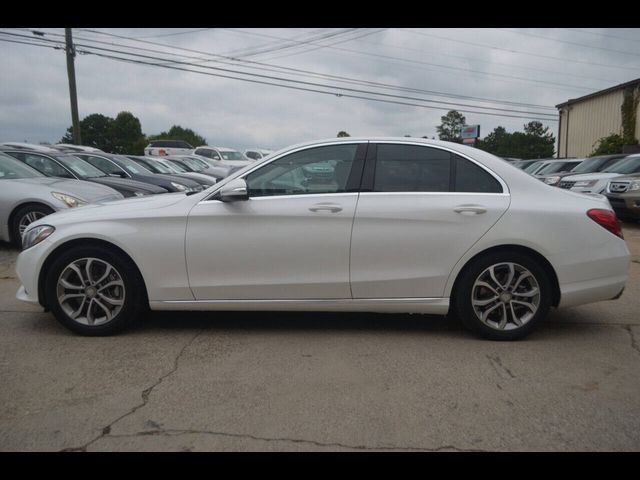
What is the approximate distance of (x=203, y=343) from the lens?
14.3 feet

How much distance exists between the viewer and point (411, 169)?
4496mm

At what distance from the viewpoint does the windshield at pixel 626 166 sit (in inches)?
515

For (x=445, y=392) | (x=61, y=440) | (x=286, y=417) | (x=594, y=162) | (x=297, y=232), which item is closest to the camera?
(x=61, y=440)

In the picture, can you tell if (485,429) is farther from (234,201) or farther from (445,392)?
(234,201)

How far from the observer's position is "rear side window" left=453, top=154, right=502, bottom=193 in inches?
174

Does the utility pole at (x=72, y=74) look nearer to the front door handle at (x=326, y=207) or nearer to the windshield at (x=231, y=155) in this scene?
Result: the windshield at (x=231, y=155)

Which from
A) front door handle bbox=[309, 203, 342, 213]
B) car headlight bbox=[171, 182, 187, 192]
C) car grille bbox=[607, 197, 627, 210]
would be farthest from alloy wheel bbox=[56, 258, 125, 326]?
car grille bbox=[607, 197, 627, 210]

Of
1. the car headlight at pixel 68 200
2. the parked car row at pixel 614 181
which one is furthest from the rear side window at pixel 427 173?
the parked car row at pixel 614 181

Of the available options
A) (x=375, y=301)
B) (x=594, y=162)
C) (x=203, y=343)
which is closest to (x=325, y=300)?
(x=375, y=301)

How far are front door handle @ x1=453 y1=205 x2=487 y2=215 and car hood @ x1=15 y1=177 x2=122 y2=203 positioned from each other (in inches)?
226

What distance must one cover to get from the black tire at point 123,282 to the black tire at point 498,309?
259 cm

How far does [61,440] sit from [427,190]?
3.08 meters

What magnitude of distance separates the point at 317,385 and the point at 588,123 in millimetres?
33715

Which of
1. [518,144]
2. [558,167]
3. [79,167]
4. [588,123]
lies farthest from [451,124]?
[79,167]
